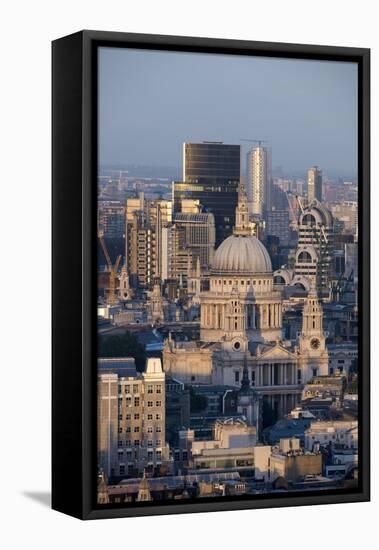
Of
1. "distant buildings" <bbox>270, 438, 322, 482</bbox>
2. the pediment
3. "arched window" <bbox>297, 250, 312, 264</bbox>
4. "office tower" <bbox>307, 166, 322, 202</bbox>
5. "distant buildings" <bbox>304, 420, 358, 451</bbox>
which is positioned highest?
"office tower" <bbox>307, 166, 322, 202</bbox>

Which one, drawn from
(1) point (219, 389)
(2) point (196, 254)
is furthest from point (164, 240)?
(1) point (219, 389)

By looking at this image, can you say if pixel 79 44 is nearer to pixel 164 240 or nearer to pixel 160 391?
pixel 164 240

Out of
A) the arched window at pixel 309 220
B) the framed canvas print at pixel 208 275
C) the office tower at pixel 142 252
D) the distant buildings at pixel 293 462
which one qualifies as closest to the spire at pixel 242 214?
the framed canvas print at pixel 208 275

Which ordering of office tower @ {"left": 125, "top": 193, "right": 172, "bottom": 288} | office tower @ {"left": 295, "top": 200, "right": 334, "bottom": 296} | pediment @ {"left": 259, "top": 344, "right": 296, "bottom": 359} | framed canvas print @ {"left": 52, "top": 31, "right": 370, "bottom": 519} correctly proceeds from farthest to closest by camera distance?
Answer: office tower @ {"left": 295, "top": 200, "right": 334, "bottom": 296}, pediment @ {"left": 259, "top": 344, "right": 296, "bottom": 359}, office tower @ {"left": 125, "top": 193, "right": 172, "bottom": 288}, framed canvas print @ {"left": 52, "top": 31, "right": 370, "bottom": 519}

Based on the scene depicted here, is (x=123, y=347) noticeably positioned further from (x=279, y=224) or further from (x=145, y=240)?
(x=279, y=224)

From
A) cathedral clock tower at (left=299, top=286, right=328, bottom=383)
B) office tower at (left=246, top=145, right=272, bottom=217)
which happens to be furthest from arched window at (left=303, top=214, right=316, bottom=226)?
cathedral clock tower at (left=299, top=286, right=328, bottom=383)

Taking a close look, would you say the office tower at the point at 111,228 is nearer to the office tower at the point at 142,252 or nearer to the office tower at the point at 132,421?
the office tower at the point at 142,252

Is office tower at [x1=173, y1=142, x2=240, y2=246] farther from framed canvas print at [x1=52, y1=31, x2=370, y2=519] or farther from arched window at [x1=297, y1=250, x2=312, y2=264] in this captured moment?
arched window at [x1=297, y1=250, x2=312, y2=264]

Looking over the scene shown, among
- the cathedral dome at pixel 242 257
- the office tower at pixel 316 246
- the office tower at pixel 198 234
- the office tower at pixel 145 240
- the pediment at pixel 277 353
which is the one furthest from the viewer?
the office tower at pixel 316 246
